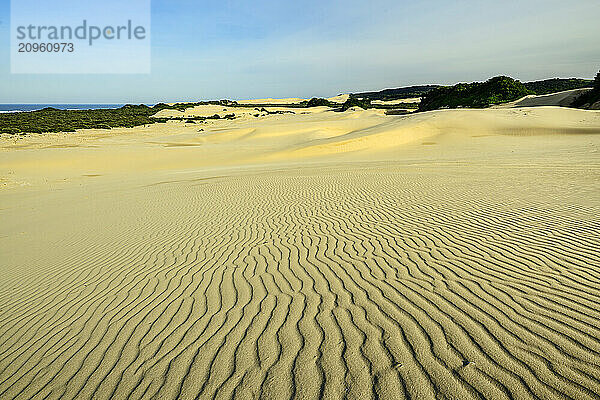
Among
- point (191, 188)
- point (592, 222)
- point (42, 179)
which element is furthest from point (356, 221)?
point (42, 179)

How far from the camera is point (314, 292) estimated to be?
176 inches

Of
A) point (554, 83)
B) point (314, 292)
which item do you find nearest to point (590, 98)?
point (314, 292)

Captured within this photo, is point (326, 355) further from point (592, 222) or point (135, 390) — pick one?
point (592, 222)

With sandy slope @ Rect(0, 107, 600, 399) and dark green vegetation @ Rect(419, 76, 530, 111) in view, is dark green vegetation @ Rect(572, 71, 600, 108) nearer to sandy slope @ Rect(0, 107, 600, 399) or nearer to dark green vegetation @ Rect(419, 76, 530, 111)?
dark green vegetation @ Rect(419, 76, 530, 111)

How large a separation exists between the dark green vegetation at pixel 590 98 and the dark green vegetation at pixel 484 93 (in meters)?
8.24

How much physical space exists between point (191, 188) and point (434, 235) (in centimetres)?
960

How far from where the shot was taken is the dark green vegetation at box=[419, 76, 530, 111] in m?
43.5

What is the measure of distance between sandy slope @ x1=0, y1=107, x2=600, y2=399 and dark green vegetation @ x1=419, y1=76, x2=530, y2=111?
115ft

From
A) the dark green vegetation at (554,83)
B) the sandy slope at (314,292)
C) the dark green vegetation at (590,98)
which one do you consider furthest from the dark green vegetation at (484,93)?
the sandy slope at (314,292)

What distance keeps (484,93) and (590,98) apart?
11.8 m

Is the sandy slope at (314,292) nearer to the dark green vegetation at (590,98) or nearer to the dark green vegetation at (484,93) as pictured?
the dark green vegetation at (590,98)

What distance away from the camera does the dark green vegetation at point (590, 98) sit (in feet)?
108

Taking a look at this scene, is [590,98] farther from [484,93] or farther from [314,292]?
[314,292]

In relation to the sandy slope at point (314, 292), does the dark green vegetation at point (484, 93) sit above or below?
above
